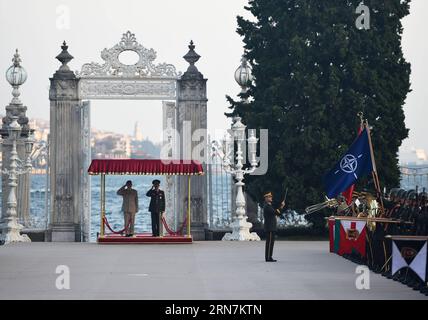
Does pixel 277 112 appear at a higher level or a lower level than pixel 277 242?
higher

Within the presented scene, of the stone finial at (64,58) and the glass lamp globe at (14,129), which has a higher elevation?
the stone finial at (64,58)

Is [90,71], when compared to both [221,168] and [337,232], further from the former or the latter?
[337,232]

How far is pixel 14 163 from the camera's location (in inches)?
1519

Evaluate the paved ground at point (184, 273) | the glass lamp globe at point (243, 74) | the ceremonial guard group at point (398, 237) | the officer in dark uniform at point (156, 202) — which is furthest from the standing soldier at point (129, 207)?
the ceremonial guard group at point (398, 237)

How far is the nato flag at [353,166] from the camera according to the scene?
1231 inches

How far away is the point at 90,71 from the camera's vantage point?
1515 inches

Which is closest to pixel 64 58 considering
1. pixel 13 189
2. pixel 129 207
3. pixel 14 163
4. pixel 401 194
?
pixel 14 163

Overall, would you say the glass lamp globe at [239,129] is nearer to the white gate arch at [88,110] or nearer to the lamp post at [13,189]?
the white gate arch at [88,110]

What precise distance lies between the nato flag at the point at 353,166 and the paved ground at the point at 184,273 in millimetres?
1798

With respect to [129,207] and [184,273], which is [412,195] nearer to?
[184,273]

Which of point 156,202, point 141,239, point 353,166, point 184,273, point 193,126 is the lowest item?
point 184,273

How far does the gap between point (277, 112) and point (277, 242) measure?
3.80 m

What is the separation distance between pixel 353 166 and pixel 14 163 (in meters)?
11.8
